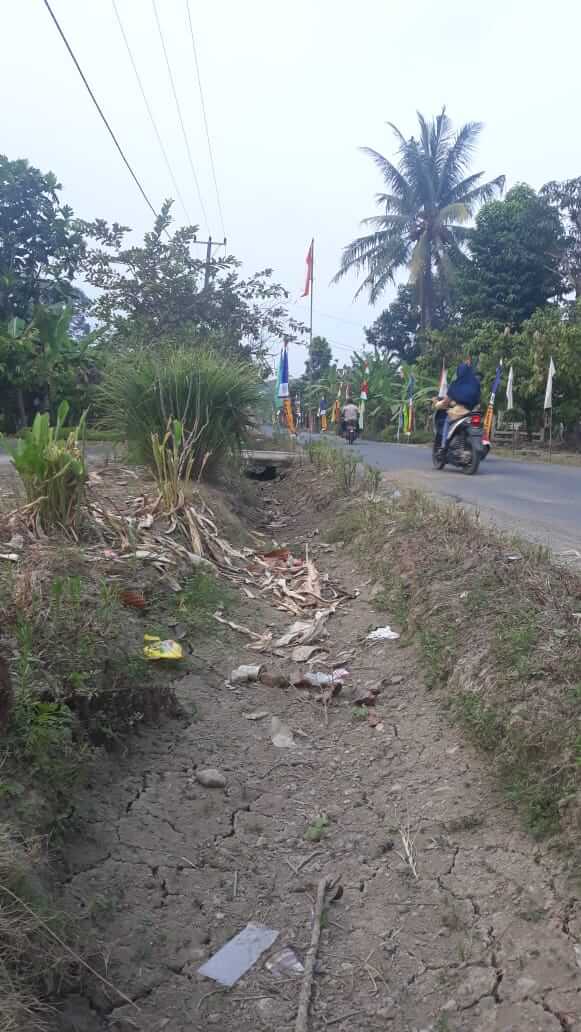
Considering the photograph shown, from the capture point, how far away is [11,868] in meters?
1.88

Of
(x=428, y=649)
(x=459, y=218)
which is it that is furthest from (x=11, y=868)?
(x=459, y=218)

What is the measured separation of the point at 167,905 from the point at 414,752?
123 centimetres

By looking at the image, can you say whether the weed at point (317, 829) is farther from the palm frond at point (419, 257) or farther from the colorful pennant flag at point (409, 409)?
the palm frond at point (419, 257)

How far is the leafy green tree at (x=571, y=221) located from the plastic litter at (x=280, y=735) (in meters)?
21.8

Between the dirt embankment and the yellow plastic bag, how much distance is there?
0.15m

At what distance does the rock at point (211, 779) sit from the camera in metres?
2.96

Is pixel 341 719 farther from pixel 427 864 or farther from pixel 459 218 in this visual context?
pixel 459 218

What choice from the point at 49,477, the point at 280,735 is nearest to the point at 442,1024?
the point at 280,735

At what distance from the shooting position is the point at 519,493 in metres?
8.66

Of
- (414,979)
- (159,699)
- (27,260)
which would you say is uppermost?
(27,260)

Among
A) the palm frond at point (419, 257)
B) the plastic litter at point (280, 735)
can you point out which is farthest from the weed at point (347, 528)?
the palm frond at point (419, 257)

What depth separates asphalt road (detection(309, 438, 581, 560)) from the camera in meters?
5.96

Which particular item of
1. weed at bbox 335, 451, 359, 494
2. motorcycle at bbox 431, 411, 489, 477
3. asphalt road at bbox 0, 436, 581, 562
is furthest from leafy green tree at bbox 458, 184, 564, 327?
weed at bbox 335, 451, 359, 494

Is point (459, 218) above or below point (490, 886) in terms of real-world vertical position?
above
